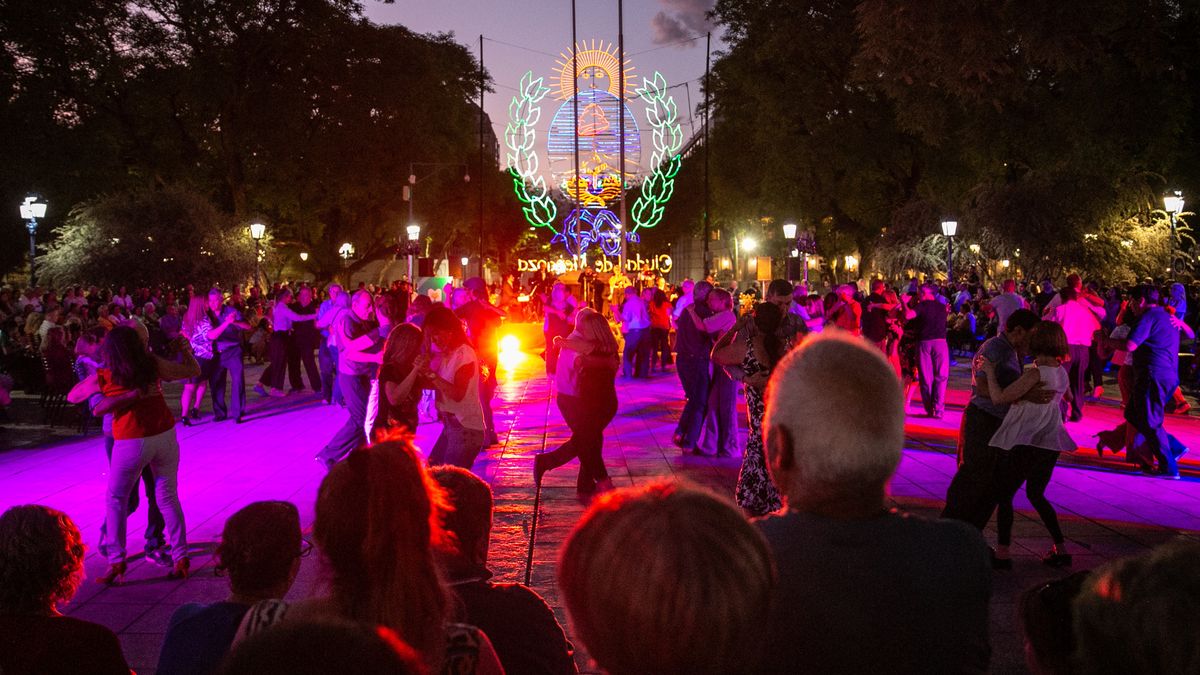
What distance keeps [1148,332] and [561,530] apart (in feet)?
19.1

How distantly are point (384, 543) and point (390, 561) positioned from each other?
0.14 ft

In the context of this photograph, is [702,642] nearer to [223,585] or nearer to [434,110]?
[223,585]

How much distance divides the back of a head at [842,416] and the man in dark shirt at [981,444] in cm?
444

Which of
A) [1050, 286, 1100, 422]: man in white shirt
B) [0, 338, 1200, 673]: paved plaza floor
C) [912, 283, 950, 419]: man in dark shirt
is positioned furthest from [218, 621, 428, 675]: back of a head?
[1050, 286, 1100, 422]: man in white shirt

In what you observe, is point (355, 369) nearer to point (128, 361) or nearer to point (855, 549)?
point (128, 361)

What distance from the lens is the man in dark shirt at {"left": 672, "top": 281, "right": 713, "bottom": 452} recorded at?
10734mm

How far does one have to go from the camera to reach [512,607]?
102 inches

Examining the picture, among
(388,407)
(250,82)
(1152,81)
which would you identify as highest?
(250,82)

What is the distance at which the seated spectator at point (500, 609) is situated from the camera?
8.43ft

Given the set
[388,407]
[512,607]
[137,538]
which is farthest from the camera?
[388,407]

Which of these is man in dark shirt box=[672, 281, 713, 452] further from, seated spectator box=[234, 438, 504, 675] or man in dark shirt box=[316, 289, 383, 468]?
seated spectator box=[234, 438, 504, 675]

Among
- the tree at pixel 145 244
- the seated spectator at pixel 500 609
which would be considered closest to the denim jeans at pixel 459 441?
the seated spectator at pixel 500 609

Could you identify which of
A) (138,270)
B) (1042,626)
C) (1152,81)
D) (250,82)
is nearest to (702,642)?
(1042,626)

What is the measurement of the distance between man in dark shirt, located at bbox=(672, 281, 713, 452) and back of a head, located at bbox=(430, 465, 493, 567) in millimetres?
8049
